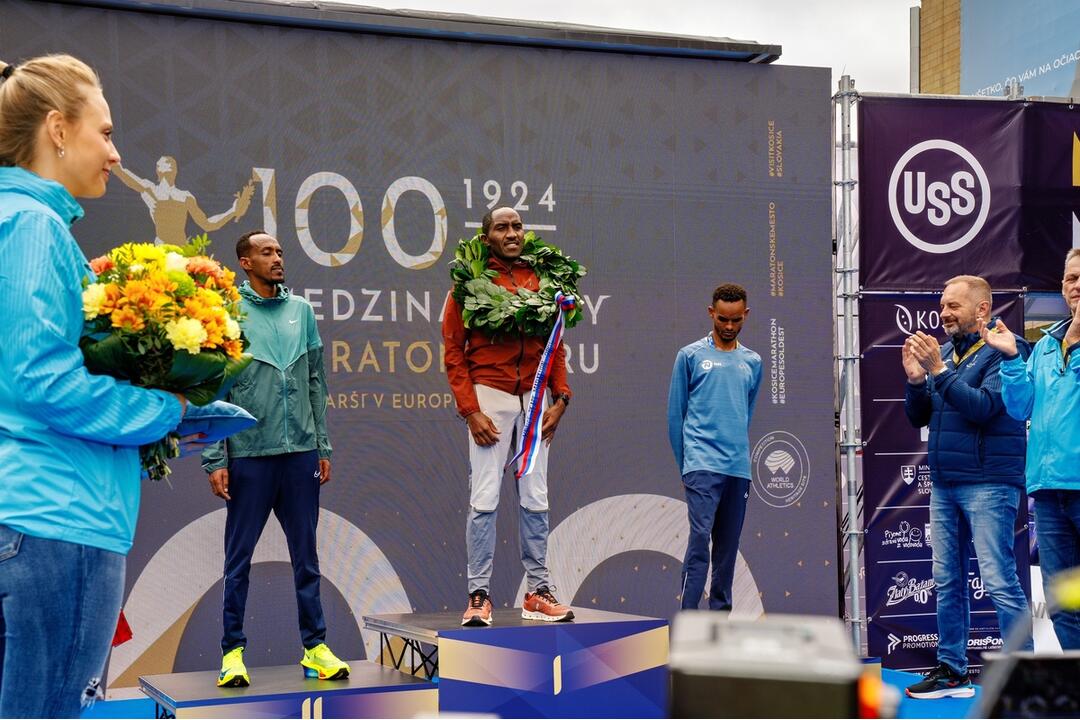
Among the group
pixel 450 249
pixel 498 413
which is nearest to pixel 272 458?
pixel 498 413

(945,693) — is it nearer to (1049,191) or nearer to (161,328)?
(1049,191)

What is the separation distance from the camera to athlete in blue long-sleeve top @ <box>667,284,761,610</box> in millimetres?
5645

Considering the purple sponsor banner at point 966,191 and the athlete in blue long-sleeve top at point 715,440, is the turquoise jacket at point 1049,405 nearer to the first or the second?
the athlete in blue long-sleeve top at point 715,440

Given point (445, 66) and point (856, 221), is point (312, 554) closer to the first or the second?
point (445, 66)

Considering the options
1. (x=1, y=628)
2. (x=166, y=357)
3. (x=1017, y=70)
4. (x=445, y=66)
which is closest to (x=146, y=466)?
(x=166, y=357)

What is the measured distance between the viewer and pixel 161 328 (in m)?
2.24

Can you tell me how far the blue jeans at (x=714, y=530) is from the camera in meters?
5.63

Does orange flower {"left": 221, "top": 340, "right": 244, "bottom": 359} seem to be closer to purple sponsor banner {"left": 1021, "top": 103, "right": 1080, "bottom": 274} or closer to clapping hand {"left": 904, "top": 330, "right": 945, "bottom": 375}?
clapping hand {"left": 904, "top": 330, "right": 945, "bottom": 375}

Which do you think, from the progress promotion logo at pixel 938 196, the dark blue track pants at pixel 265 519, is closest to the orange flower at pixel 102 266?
the dark blue track pants at pixel 265 519

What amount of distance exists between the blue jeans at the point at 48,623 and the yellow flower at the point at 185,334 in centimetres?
46

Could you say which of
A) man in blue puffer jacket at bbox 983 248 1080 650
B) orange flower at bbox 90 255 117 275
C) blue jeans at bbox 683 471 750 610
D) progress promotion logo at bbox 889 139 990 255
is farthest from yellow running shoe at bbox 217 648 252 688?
progress promotion logo at bbox 889 139 990 255

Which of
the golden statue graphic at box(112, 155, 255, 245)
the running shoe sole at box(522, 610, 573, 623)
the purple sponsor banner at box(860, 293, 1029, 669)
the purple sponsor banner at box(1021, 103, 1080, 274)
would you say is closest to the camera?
the running shoe sole at box(522, 610, 573, 623)

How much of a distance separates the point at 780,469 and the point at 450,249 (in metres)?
2.22

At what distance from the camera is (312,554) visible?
4684 millimetres
